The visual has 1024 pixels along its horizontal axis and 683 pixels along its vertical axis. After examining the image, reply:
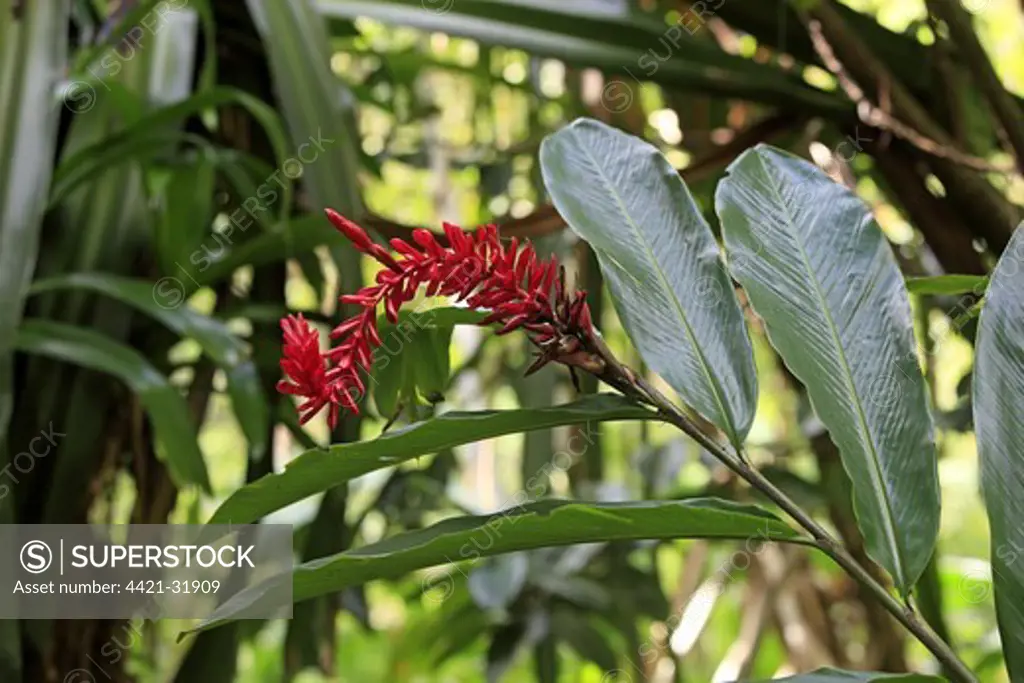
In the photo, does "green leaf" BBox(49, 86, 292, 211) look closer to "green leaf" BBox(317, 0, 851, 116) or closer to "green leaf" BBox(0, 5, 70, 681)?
"green leaf" BBox(0, 5, 70, 681)

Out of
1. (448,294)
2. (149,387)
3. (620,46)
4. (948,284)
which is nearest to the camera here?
(448,294)

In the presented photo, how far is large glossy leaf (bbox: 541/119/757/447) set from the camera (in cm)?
33

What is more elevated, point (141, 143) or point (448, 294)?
point (141, 143)

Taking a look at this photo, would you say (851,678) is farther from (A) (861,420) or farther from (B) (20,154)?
(B) (20,154)

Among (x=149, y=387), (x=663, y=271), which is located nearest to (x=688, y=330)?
(x=663, y=271)

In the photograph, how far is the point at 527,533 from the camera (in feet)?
1.02

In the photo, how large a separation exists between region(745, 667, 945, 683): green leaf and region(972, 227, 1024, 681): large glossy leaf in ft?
0.10

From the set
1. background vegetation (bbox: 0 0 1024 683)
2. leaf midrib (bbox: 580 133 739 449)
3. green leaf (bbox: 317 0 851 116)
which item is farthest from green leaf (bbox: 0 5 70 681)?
leaf midrib (bbox: 580 133 739 449)

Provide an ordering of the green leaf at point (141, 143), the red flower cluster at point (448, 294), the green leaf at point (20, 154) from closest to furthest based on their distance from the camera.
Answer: the red flower cluster at point (448, 294), the green leaf at point (20, 154), the green leaf at point (141, 143)

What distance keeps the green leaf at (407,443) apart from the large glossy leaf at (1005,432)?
0.09m

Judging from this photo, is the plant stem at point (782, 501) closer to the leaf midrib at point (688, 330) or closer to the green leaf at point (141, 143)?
the leaf midrib at point (688, 330)

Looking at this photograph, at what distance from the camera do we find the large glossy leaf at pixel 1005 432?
302 millimetres

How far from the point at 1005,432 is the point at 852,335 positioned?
0.05 metres

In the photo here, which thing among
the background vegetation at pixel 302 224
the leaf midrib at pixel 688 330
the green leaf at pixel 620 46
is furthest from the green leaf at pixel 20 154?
the leaf midrib at pixel 688 330
